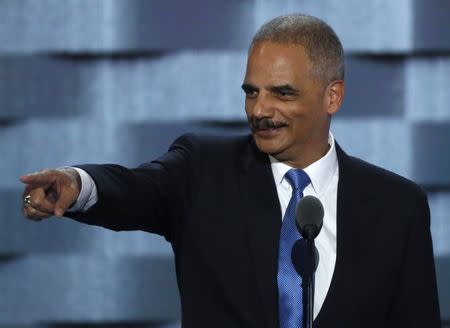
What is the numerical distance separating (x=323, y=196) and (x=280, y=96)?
0.79 ft

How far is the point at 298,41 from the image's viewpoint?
2.00 m

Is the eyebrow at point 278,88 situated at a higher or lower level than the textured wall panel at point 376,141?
higher

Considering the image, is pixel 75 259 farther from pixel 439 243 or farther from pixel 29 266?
pixel 439 243

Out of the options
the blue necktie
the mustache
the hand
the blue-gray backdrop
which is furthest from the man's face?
the blue-gray backdrop

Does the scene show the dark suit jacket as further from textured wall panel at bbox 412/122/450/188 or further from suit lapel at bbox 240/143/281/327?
textured wall panel at bbox 412/122/450/188

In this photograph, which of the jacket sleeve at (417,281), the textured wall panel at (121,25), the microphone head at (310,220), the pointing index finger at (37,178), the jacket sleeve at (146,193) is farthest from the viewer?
the textured wall panel at (121,25)

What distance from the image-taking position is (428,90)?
2.76 m

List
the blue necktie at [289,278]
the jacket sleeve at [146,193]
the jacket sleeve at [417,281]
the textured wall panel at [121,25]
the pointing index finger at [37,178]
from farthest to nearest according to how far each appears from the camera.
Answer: the textured wall panel at [121,25]
the jacket sleeve at [417,281]
the blue necktie at [289,278]
the jacket sleeve at [146,193]
the pointing index finger at [37,178]

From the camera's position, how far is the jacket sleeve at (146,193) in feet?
5.88

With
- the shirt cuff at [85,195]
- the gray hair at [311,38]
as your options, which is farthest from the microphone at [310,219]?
the gray hair at [311,38]

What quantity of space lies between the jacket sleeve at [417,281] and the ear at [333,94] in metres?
0.25

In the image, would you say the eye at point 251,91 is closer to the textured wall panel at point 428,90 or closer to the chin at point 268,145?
the chin at point 268,145

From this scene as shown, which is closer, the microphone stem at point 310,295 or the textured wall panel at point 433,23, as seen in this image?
the microphone stem at point 310,295

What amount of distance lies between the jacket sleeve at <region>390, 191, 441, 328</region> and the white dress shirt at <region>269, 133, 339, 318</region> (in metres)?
0.15
